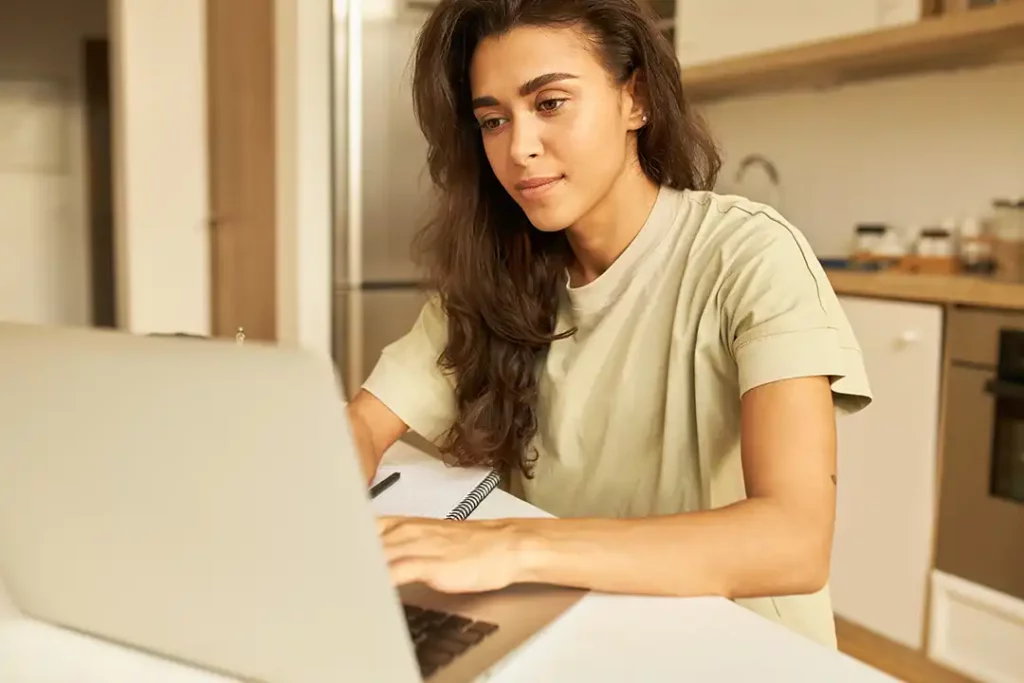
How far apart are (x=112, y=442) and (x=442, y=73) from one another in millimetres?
870

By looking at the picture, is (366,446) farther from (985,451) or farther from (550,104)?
(985,451)

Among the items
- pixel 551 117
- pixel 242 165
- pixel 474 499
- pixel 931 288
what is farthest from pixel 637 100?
pixel 242 165

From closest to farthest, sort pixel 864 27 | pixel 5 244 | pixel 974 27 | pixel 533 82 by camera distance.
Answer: pixel 533 82 < pixel 974 27 < pixel 864 27 < pixel 5 244

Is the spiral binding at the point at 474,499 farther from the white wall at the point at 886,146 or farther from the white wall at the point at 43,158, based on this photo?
the white wall at the point at 43,158

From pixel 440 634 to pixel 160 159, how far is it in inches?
132

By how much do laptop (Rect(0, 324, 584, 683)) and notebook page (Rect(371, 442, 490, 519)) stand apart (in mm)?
311

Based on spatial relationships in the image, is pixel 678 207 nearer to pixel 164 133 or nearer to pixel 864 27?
pixel 864 27

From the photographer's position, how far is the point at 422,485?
1.00 m

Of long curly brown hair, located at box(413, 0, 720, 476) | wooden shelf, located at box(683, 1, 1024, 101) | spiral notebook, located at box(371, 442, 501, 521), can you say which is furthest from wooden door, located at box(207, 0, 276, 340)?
spiral notebook, located at box(371, 442, 501, 521)

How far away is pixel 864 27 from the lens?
2.18 meters

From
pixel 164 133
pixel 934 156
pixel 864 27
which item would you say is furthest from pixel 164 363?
pixel 164 133

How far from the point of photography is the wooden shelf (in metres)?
1.93

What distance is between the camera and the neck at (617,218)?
1161mm

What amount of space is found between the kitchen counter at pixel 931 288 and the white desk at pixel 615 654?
1404 mm
